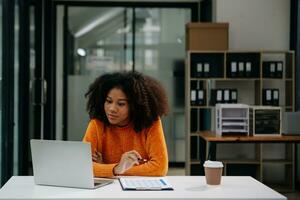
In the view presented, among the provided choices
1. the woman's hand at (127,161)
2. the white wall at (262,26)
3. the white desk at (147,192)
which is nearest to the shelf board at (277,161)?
the white wall at (262,26)

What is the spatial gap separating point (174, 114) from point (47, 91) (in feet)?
6.04

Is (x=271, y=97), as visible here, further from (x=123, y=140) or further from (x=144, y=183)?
(x=144, y=183)

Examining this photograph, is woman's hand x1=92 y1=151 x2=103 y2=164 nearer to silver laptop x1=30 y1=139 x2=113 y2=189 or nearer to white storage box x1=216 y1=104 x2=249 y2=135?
silver laptop x1=30 y1=139 x2=113 y2=189

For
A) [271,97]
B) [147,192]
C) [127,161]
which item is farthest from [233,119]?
[147,192]

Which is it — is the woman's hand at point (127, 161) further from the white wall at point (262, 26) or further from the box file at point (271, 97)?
the white wall at point (262, 26)

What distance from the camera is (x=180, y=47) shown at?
7.43 meters

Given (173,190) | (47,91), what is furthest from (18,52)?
(173,190)

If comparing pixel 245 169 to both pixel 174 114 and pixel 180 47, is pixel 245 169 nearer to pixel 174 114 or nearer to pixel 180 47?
pixel 174 114

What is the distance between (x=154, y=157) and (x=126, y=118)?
30cm

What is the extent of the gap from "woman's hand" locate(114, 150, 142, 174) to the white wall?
151 inches

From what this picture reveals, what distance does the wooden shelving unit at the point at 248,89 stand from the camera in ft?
19.1

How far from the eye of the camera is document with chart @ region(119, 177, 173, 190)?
2.38m

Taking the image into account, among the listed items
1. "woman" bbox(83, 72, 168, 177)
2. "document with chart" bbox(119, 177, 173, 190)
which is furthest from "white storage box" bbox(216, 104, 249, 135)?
"document with chart" bbox(119, 177, 173, 190)

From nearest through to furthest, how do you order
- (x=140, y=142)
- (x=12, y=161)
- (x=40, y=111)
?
(x=140, y=142) → (x=12, y=161) → (x=40, y=111)
